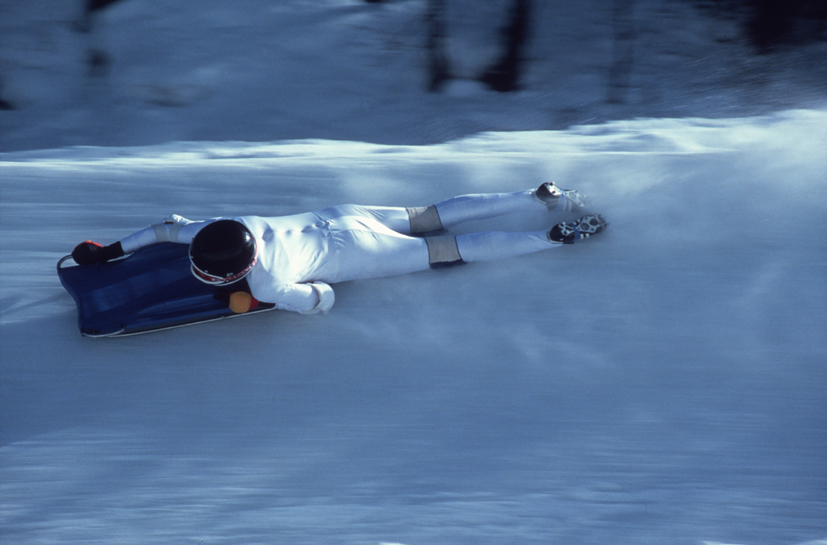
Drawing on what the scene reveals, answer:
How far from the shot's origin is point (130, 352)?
7.73ft

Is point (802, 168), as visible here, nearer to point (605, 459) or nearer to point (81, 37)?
point (605, 459)

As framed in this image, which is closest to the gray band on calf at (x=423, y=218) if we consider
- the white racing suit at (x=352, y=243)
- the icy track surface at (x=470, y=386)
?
the white racing suit at (x=352, y=243)

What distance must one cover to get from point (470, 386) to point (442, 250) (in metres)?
0.60

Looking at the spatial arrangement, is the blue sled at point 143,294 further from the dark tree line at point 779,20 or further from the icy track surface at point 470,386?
the dark tree line at point 779,20

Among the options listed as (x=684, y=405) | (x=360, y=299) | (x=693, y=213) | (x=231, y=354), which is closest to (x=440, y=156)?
(x=360, y=299)

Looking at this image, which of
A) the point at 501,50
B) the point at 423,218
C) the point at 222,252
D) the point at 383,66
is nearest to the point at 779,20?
the point at 501,50

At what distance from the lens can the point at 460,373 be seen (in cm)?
230

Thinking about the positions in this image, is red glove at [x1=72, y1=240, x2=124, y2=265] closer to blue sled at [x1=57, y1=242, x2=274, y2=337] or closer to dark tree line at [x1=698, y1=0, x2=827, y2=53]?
blue sled at [x1=57, y1=242, x2=274, y2=337]

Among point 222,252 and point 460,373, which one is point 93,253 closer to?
point 222,252

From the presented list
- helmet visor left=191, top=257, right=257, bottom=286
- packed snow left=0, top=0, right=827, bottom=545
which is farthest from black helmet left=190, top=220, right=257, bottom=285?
packed snow left=0, top=0, right=827, bottom=545

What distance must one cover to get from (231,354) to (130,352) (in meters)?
0.44

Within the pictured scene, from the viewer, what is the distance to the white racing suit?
2.13m

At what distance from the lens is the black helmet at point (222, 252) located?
188cm

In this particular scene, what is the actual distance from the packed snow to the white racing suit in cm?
19
